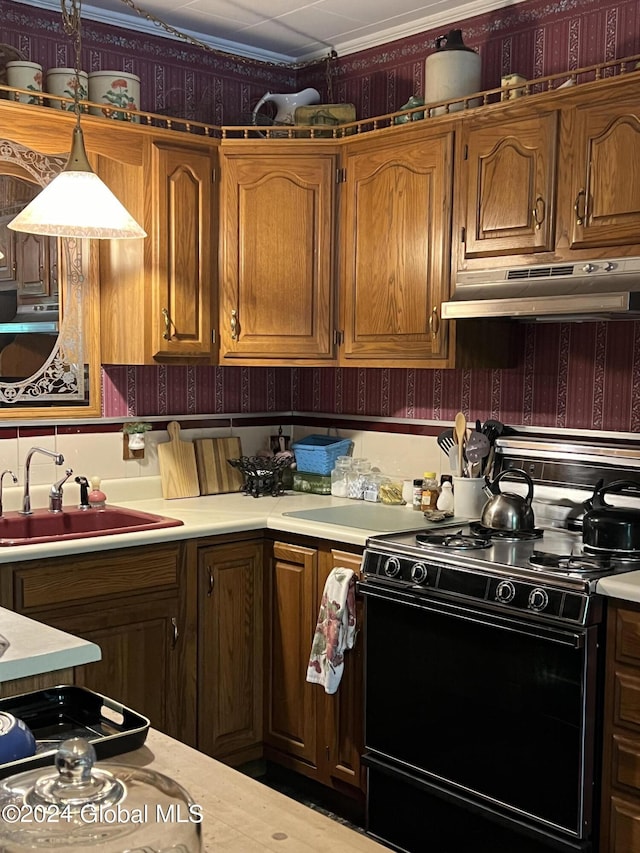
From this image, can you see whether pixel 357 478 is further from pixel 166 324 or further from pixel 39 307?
pixel 39 307

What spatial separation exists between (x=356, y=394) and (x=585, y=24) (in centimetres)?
164

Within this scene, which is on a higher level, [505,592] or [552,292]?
[552,292]

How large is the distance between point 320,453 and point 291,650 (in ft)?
2.95

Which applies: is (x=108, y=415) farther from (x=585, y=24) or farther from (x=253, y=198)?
(x=585, y=24)

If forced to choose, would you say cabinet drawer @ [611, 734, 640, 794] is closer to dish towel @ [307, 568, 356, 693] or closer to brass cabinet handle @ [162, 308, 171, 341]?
dish towel @ [307, 568, 356, 693]

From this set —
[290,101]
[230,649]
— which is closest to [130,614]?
[230,649]

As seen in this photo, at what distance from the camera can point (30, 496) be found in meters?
3.51

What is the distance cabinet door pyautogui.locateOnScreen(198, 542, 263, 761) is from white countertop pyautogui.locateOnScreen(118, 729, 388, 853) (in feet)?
6.43

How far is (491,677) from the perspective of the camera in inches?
106

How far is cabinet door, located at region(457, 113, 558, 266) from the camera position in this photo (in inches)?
120

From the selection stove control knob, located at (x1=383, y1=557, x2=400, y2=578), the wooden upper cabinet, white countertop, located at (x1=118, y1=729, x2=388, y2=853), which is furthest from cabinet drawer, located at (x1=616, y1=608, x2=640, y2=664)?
the wooden upper cabinet

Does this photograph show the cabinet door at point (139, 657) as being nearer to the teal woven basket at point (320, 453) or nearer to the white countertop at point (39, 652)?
the teal woven basket at point (320, 453)

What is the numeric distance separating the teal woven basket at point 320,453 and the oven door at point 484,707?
39.9 inches

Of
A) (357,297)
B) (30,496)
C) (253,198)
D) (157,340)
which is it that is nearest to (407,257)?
(357,297)
